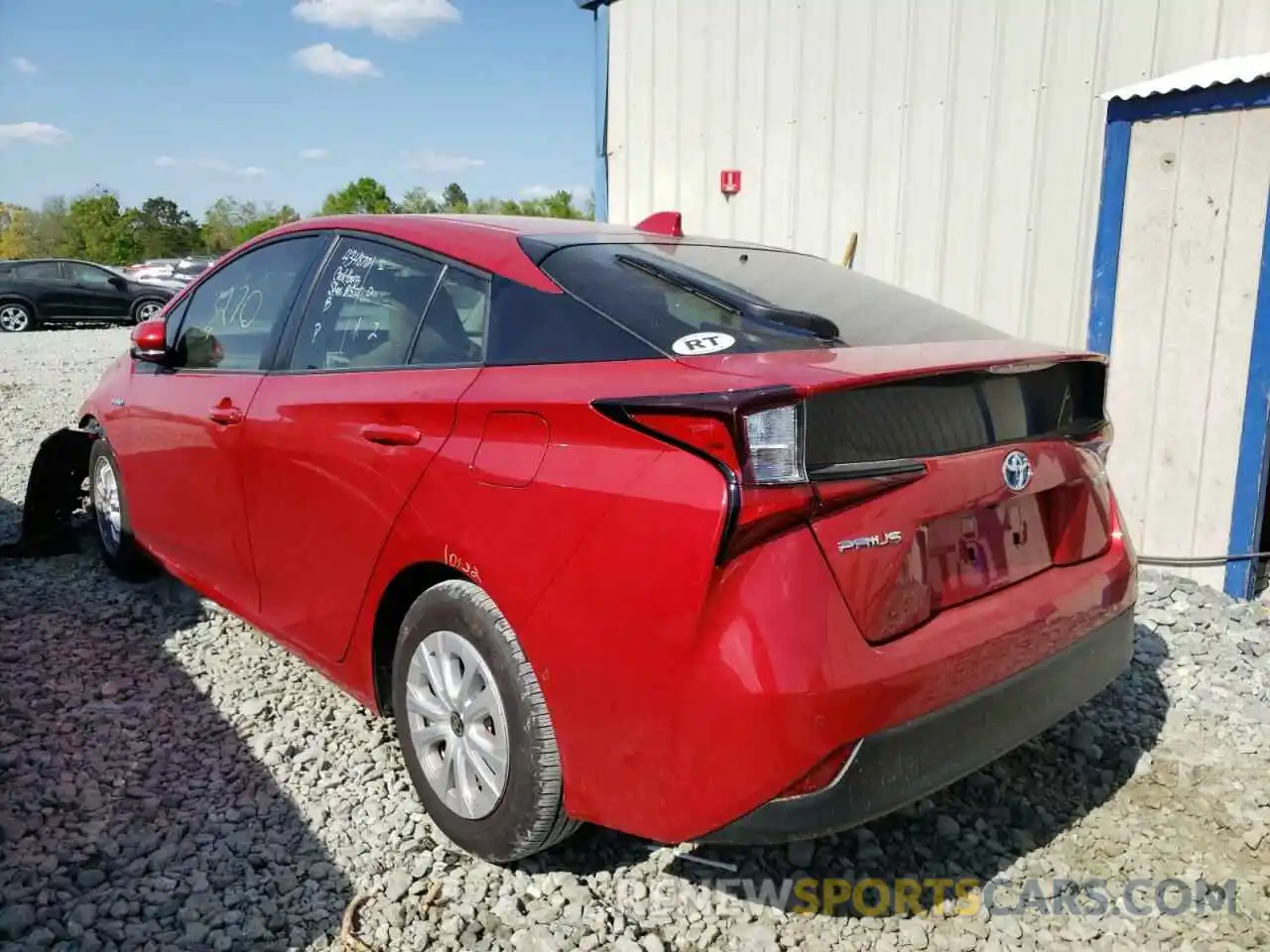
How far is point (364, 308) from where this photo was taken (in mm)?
2934

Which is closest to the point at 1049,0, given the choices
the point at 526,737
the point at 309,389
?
the point at 309,389

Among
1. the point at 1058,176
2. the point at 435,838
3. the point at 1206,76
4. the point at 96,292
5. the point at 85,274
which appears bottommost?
the point at 435,838

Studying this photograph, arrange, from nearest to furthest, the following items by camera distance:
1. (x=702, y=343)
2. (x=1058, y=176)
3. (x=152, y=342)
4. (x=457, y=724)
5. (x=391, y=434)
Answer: (x=702, y=343), (x=457, y=724), (x=391, y=434), (x=152, y=342), (x=1058, y=176)

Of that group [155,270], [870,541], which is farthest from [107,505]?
[155,270]

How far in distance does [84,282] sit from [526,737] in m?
21.7

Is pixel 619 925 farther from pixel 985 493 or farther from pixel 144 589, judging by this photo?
pixel 144 589

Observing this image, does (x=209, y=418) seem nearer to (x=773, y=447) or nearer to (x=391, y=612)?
(x=391, y=612)

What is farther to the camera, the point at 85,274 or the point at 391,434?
the point at 85,274

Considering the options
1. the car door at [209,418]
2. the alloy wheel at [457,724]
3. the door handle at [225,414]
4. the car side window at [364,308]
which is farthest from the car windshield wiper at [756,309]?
the door handle at [225,414]

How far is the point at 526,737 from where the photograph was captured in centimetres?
223

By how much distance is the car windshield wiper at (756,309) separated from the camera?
2281 mm

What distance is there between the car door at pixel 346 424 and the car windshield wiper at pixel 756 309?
491 mm

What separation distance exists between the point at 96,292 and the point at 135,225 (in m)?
53.8

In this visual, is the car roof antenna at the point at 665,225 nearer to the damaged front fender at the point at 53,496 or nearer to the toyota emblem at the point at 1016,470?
the toyota emblem at the point at 1016,470
